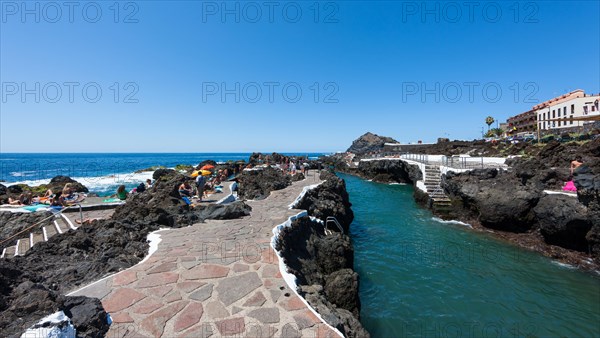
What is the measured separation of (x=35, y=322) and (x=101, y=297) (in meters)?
1.42

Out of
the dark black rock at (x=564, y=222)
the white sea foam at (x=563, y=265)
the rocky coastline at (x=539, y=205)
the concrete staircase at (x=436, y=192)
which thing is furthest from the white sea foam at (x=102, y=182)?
the dark black rock at (x=564, y=222)

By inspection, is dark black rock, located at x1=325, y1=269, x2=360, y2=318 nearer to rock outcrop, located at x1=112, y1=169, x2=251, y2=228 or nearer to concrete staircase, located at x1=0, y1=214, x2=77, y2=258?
rock outcrop, located at x1=112, y1=169, x2=251, y2=228

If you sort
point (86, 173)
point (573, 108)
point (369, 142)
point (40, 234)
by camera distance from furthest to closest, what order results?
1. point (369, 142)
2. point (86, 173)
3. point (573, 108)
4. point (40, 234)

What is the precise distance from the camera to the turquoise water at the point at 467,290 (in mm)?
6941

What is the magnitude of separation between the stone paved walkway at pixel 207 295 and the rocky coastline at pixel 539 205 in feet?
42.0

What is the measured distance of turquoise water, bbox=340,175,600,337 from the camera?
273 inches

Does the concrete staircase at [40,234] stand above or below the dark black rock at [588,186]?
below

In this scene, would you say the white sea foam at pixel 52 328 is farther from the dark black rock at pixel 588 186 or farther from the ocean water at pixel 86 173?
the ocean water at pixel 86 173

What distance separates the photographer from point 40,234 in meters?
9.13

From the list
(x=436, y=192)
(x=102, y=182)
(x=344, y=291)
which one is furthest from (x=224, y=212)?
(x=102, y=182)

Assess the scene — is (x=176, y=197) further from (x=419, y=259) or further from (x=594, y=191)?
(x=594, y=191)

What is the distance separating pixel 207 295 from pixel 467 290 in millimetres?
8843

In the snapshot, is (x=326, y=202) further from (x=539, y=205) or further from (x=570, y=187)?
(x=570, y=187)

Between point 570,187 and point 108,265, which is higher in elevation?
point 570,187
